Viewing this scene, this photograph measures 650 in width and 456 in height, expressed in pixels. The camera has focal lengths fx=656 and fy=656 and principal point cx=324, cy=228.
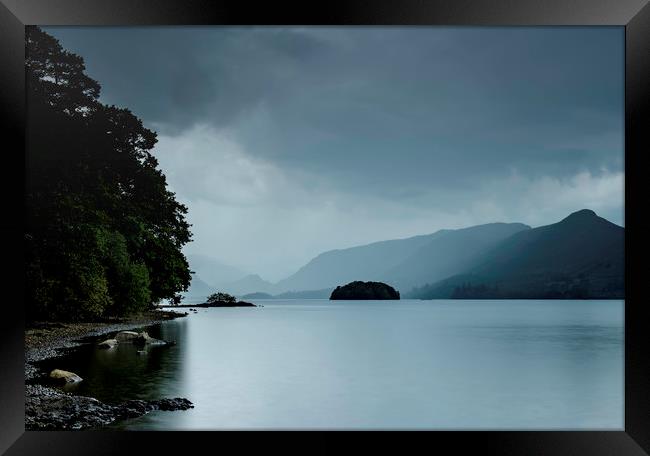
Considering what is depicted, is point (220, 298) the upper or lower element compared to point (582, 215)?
lower

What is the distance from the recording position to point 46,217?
927 centimetres

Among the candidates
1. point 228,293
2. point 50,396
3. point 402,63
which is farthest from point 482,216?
point 50,396

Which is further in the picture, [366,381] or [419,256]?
[419,256]

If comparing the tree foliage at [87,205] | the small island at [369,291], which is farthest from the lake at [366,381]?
the small island at [369,291]

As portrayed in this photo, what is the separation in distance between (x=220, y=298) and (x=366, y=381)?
36.1 meters

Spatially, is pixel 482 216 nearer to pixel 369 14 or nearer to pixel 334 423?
pixel 334 423

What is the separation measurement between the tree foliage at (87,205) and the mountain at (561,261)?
32392mm

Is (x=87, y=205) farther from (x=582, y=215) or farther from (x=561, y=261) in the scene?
(x=582, y=215)

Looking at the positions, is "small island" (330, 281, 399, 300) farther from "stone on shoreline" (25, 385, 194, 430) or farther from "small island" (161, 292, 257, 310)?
"stone on shoreline" (25, 385, 194, 430)

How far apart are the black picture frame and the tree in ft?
146

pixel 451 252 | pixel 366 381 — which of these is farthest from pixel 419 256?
pixel 366 381

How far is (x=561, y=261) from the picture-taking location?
146 ft

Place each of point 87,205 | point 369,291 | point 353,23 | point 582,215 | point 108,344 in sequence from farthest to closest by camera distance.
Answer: point 369,291
point 582,215
point 87,205
point 108,344
point 353,23

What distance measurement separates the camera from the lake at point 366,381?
9312 mm
